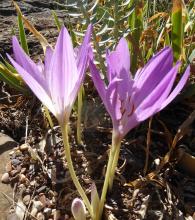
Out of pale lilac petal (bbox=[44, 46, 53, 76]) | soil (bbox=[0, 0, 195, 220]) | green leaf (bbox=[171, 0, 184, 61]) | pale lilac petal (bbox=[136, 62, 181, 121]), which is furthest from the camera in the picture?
green leaf (bbox=[171, 0, 184, 61])

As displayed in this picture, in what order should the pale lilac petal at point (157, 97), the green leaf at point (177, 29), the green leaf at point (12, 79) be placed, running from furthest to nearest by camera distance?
the green leaf at point (12, 79) → the green leaf at point (177, 29) → the pale lilac petal at point (157, 97)

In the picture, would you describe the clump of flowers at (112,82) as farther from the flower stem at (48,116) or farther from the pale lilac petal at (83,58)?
the flower stem at (48,116)

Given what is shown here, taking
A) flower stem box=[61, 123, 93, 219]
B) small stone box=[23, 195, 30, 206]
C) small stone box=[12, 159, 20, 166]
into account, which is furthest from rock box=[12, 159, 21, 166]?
flower stem box=[61, 123, 93, 219]

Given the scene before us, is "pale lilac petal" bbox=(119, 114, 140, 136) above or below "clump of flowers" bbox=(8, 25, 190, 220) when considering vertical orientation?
below

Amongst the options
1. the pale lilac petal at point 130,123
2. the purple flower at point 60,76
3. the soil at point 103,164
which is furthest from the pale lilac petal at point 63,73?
the soil at point 103,164

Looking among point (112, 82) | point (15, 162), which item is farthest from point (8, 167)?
point (112, 82)

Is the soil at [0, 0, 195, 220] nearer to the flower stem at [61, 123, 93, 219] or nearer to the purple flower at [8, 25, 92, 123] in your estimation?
the flower stem at [61, 123, 93, 219]

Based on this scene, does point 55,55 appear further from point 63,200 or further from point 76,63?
point 63,200
